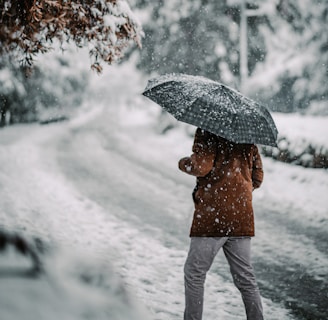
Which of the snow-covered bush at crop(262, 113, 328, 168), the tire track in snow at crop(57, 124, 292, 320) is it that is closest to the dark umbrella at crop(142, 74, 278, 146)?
the tire track in snow at crop(57, 124, 292, 320)

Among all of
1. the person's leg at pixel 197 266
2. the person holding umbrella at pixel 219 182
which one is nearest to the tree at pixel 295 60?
the person holding umbrella at pixel 219 182

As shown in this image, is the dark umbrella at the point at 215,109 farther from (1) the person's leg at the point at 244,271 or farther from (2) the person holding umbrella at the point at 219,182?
(1) the person's leg at the point at 244,271

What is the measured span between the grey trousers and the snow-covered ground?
426 mm

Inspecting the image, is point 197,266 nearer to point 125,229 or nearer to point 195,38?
point 125,229

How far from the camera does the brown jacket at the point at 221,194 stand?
129 inches

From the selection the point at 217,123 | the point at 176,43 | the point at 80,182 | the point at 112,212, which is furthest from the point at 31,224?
the point at 176,43

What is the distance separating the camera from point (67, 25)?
4.36 meters

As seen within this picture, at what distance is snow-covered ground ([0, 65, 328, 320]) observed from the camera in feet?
8.96

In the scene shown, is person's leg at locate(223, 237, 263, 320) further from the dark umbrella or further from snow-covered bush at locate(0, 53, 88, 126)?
snow-covered bush at locate(0, 53, 88, 126)

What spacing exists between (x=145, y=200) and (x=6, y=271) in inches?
257

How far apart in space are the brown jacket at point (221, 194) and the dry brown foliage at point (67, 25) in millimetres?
1731

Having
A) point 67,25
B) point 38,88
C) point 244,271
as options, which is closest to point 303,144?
point 67,25

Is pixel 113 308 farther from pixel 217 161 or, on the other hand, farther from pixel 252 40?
pixel 252 40

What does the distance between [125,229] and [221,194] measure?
12.7ft
